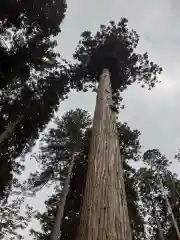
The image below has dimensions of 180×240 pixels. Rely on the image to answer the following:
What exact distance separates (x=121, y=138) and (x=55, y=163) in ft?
14.0

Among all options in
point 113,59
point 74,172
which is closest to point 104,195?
point 113,59

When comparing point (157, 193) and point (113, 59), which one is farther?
point (157, 193)

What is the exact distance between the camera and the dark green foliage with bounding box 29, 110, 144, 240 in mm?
15438

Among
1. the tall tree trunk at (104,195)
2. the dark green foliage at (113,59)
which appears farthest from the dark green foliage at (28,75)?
the tall tree trunk at (104,195)

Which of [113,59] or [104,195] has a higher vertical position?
A: [113,59]

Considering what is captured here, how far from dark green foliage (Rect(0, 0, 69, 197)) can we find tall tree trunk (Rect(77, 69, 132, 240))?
10219 mm

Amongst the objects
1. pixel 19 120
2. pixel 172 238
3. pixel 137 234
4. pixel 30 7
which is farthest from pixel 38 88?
pixel 172 238

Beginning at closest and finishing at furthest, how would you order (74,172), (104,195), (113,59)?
(104,195), (113,59), (74,172)

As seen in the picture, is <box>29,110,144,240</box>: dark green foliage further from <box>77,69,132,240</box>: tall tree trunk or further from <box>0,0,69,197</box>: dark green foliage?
<box>77,69,132,240</box>: tall tree trunk

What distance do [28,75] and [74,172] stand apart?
6216 mm

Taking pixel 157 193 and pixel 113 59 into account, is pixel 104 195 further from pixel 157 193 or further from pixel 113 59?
pixel 157 193

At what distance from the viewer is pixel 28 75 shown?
1448 centimetres

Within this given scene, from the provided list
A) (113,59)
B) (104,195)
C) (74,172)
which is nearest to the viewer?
(104,195)

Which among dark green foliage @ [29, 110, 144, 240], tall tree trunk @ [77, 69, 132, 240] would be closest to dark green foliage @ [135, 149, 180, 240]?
dark green foliage @ [29, 110, 144, 240]
